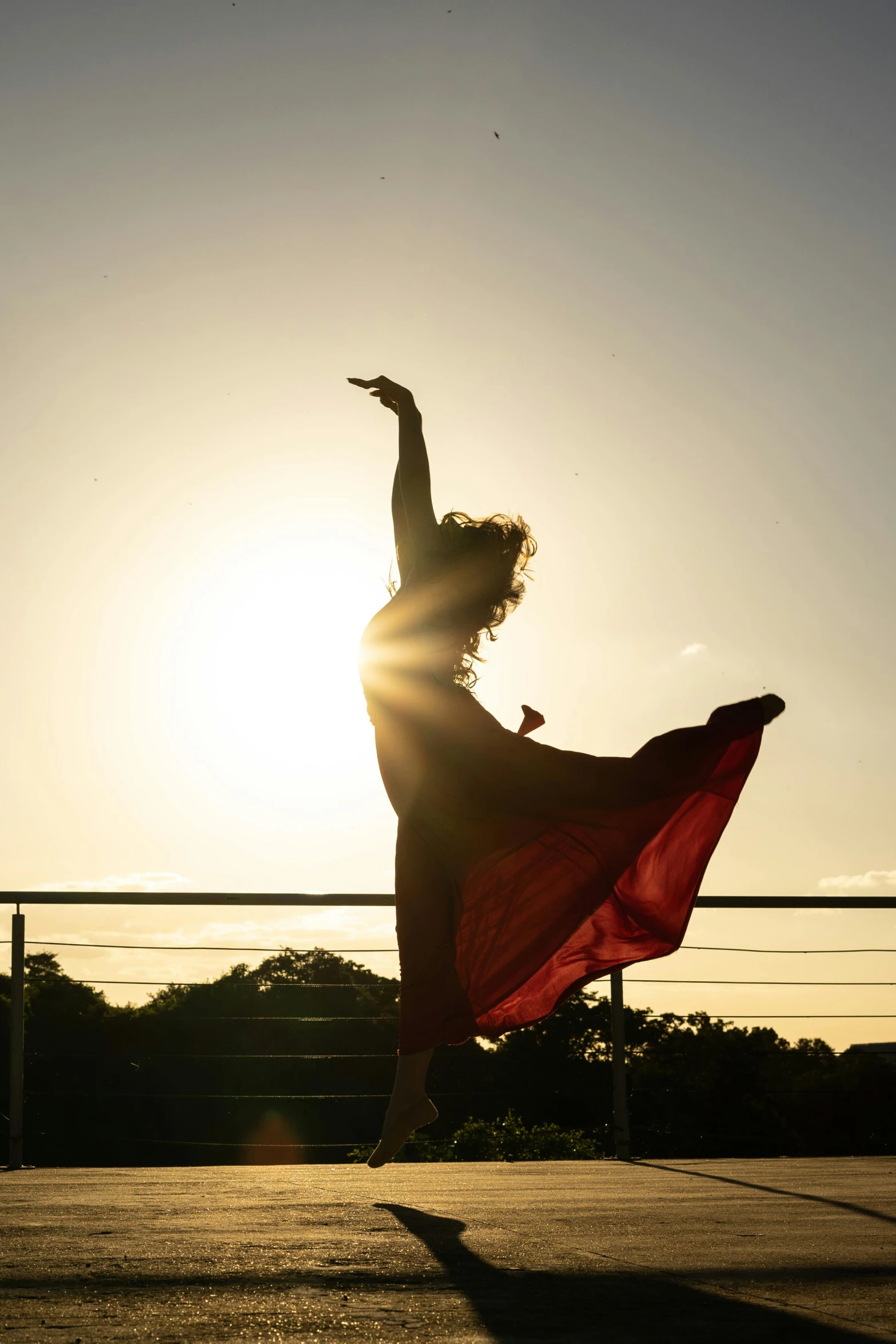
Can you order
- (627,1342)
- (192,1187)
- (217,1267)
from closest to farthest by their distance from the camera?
(627,1342)
(217,1267)
(192,1187)

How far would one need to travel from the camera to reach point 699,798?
2859 mm

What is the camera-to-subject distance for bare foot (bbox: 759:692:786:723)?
277 centimetres

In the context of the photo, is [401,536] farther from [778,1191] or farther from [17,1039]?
[17,1039]

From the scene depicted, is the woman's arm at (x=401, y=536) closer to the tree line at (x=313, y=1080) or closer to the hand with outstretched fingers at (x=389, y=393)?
the hand with outstretched fingers at (x=389, y=393)

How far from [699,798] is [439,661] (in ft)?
2.39

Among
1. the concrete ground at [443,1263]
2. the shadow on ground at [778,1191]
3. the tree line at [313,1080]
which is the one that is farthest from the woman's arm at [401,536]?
the tree line at [313,1080]

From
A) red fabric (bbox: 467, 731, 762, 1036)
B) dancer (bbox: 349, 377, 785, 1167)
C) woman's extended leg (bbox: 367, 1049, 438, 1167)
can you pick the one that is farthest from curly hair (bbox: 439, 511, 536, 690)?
woman's extended leg (bbox: 367, 1049, 438, 1167)

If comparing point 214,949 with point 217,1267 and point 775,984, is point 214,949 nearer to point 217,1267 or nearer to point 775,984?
point 775,984

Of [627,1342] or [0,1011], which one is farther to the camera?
[0,1011]

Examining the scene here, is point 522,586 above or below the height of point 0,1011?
above

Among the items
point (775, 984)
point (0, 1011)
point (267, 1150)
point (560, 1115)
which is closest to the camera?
point (775, 984)

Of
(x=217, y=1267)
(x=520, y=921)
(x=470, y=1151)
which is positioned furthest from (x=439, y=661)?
(x=470, y=1151)

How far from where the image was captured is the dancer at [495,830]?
273 centimetres

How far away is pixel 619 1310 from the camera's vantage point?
125 cm
